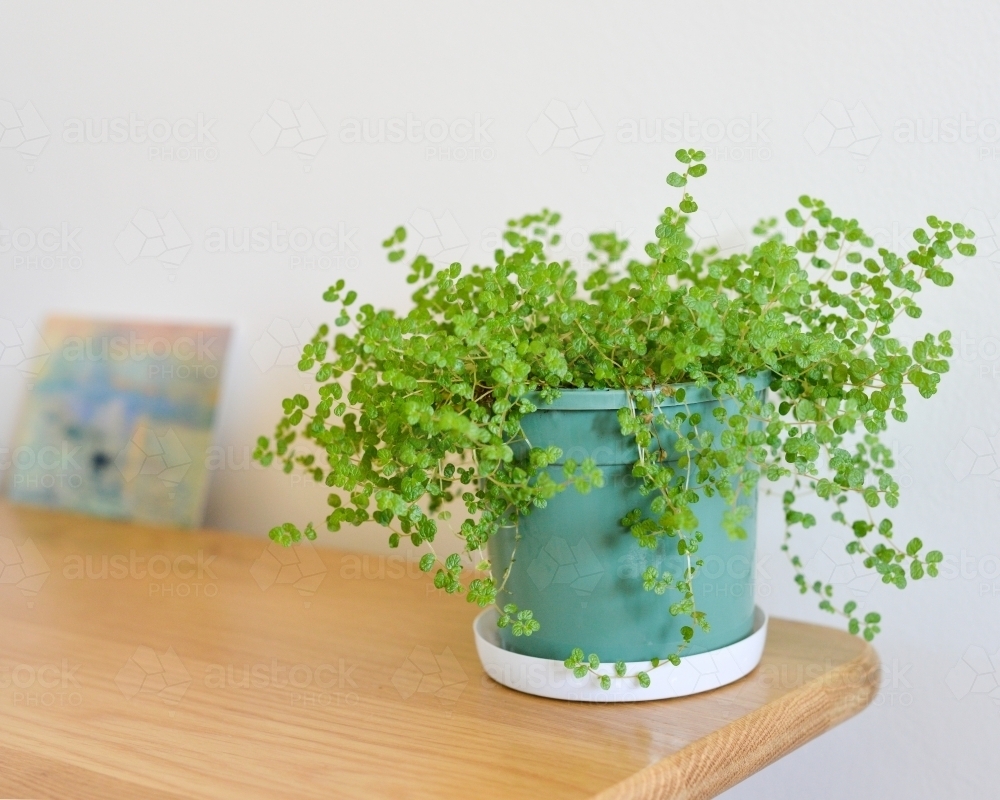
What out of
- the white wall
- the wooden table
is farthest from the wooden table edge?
the white wall

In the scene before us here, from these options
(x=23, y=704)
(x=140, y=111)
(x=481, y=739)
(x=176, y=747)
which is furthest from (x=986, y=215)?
(x=140, y=111)

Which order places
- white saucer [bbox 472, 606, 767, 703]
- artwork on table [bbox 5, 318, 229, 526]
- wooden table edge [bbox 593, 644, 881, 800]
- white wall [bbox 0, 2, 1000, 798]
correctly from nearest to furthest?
wooden table edge [bbox 593, 644, 881, 800], white saucer [bbox 472, 606, 767, 703], white wall [bbox 0, 2, 1000, 798], artwork on table [bbox 5, 318, 229, 526]

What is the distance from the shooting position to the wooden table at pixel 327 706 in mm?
715

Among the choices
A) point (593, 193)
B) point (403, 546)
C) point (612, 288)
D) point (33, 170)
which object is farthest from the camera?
point (33, 170)

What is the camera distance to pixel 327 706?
2.80 feet

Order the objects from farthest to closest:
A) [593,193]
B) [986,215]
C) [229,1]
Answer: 1. [229,1]
2. [593,193]
3. [986,215]

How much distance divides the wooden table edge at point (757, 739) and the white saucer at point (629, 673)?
0.05 metres

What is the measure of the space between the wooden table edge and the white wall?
186mm

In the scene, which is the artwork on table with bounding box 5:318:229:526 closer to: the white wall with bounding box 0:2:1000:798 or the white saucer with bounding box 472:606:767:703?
the white wall with bounding box 0:2:1000:798

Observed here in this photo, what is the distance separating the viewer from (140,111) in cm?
157

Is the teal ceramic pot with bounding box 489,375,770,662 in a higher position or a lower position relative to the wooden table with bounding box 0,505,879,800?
higher

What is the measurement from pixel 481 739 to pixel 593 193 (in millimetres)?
659

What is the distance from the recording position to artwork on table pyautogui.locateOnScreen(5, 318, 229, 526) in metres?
1.44

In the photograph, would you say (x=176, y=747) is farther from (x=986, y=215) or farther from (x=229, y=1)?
(x=229, y=1)
